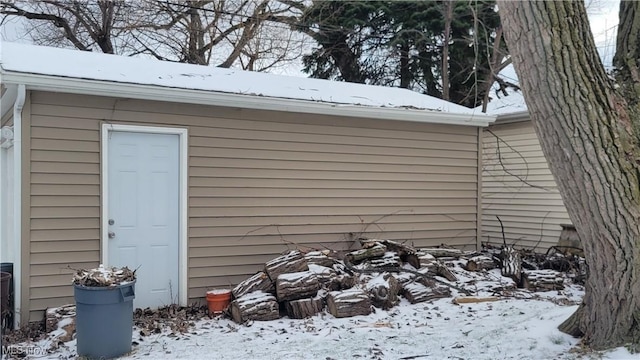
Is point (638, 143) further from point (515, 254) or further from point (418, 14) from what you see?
point (418, 14)

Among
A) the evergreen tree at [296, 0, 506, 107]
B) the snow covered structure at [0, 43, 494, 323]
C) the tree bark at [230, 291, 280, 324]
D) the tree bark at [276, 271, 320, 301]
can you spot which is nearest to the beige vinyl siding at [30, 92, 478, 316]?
the snow covered structure at [0, 43, 494, 323]

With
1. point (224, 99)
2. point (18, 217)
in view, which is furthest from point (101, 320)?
point (224, 99)

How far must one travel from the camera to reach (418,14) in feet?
50.6

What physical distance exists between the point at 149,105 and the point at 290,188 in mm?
1985

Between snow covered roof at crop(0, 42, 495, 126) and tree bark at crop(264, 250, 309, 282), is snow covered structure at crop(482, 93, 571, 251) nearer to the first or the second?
snow covered roof at crop(0, 42, 495, 126)

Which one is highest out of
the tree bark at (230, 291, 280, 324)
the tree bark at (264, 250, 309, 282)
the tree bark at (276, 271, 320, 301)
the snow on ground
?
the tree bark at (264, 250, 309, 282)

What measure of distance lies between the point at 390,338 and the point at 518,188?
602 centimetres

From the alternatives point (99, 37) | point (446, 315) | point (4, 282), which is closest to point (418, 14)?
point (99, 37)

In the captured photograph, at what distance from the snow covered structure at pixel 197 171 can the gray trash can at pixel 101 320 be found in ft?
4.20

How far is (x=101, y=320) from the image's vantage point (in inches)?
162

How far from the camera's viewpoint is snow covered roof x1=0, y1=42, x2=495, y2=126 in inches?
204

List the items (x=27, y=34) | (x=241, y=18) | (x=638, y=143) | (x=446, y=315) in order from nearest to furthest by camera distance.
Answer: (x=638, y=143)
(x=446, y=315)
(x=27, y=34)
(x=241, y=18)

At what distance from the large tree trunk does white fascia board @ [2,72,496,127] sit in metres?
3.29

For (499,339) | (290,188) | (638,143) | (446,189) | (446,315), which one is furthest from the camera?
(446,189)
